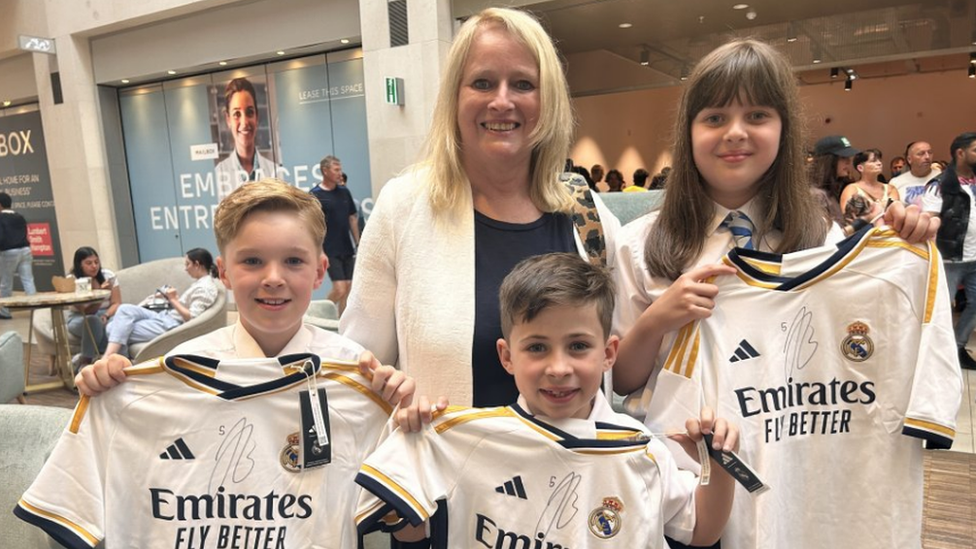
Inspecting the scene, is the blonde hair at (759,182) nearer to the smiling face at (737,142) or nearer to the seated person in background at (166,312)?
the smiling face at (737,142)

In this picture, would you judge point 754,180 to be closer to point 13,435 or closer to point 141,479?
point 141,479

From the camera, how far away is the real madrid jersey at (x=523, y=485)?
119 cm

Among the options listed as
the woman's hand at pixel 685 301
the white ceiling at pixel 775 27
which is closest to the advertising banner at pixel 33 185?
the white ceiling at pixel 775 27

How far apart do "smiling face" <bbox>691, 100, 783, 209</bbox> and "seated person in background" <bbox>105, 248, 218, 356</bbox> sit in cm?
479

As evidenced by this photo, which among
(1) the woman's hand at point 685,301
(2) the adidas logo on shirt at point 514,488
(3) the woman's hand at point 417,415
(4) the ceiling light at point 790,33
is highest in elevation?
(4) the ceiling light at point 790,33

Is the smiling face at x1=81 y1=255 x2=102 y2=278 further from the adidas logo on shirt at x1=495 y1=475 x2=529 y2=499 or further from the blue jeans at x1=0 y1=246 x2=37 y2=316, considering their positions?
the adidas logo on shirt at x1=495 y1=475 x2=529 y2=499

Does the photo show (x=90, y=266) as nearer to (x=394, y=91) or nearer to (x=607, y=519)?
(x=394, y=91)

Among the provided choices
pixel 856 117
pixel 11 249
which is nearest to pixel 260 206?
pixel 11 249

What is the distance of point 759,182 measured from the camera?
1.54 meters

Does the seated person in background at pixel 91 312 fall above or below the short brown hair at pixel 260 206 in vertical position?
below

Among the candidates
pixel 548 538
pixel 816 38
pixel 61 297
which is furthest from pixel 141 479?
pixel 816 38

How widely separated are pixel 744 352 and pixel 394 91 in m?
6.11

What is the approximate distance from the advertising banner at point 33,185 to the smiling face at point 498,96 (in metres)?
12.5
